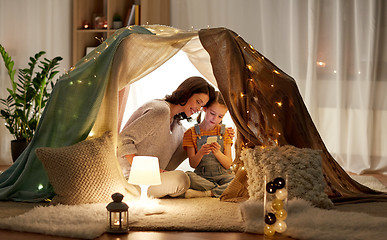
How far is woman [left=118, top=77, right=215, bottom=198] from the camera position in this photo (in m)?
3.66

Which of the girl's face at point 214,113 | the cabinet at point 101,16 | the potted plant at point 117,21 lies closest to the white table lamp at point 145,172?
the girl's face at point 214,113

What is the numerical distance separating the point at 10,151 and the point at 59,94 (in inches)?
85.4

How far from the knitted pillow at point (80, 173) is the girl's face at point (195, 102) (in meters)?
0.69

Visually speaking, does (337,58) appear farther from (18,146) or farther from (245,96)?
(18,146)

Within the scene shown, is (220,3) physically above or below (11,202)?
above

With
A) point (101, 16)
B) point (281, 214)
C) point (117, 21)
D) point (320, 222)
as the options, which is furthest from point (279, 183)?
point (101, 16)

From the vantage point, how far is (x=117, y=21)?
5625mm

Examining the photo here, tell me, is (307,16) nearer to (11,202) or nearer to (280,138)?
(280,138)

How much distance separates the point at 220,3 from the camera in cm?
552

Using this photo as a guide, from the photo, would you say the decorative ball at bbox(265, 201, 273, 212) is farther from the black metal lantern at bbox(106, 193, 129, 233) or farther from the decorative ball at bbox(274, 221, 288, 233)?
the black metal lantern at bbox(106, 193, 129, 233)

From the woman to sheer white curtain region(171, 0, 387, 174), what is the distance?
1736 millimetres

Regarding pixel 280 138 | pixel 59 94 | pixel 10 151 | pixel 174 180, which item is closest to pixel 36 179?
pixel 59 94

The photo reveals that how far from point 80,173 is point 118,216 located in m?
0.59

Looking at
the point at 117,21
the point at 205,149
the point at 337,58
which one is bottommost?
the point at 205,149
